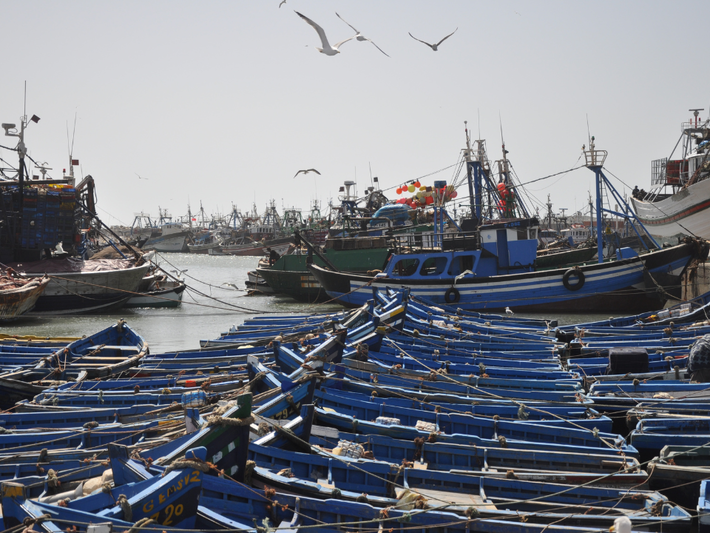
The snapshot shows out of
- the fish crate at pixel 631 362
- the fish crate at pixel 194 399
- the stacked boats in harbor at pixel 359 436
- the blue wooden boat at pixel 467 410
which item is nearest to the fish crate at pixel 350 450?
the stacked boats in harbor at pixel 359 436

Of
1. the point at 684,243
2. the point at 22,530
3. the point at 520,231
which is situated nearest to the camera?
the point at 22,530

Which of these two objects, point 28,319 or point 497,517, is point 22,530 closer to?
point 497,517

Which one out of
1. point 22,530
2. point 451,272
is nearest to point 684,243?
point 451,272

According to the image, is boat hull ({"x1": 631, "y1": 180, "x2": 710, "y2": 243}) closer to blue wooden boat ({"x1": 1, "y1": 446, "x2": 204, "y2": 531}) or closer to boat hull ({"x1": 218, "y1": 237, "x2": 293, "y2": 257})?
blue wooden boat ({"x1": 1, "y1": 446, "x2": 204, "y2": 531})

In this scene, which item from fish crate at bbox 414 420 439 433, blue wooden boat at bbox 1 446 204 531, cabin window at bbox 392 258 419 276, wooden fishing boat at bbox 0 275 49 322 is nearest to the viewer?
blue wooden boat at bbox 1 446 204 531

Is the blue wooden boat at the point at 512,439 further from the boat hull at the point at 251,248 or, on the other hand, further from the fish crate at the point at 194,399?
the boat hull at the point at 251,248

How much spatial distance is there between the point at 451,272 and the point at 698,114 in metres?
26.7

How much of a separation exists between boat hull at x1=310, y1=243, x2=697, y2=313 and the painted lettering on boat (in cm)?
1844

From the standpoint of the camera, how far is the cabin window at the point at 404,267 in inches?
1043

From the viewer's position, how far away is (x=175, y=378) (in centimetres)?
1110

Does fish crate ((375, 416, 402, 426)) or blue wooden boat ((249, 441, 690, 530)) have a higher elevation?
fish crate ((375, 416, 402, 426))

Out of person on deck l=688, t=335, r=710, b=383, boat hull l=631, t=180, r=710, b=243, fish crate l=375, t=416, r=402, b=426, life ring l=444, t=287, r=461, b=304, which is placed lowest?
fish crate l=375, t=416, r=402, b=426

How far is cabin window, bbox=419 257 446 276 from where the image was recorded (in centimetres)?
2596

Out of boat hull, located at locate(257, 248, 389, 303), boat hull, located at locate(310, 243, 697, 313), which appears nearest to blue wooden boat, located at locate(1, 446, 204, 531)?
boat hull, located at locate(310, 243, 697, 313)
